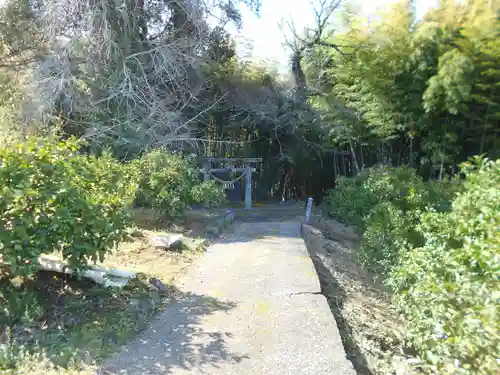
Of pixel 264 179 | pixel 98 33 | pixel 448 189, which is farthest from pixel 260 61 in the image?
pixel 448 189

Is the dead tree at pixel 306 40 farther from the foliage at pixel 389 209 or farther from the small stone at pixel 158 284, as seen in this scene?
the small stone at pixel 158 284

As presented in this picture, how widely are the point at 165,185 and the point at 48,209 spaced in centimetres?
354

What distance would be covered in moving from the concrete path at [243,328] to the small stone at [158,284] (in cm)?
22

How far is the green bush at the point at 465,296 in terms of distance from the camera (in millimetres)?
2013

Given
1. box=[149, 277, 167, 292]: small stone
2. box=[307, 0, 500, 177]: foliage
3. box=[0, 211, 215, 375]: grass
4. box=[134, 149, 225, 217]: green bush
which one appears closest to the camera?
box=[0, 211, 215, 375]: grass

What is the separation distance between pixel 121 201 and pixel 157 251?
184 centimetres

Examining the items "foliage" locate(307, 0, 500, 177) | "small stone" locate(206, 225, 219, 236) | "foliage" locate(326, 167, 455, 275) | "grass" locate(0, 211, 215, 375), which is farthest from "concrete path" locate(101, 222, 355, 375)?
"foliage" locate(307, 0, 500, 177)

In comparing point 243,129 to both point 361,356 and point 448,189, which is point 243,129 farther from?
point 361,356

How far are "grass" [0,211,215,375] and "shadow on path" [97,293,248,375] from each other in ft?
0.38

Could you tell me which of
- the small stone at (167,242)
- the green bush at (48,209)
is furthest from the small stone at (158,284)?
the small stone at (167,242)

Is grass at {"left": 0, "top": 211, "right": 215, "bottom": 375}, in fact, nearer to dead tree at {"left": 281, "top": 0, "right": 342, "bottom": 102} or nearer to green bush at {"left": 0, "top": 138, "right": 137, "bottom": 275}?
green bush at {"left": 0, "top": 138, "right": 137, "bottom": 275}

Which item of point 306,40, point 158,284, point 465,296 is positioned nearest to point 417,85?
point 306,40

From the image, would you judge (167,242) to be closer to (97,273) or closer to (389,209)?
(97,273)

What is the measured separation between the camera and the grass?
2717mm
